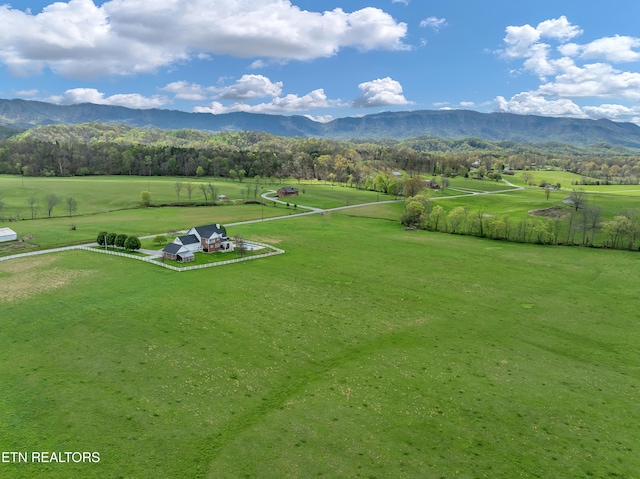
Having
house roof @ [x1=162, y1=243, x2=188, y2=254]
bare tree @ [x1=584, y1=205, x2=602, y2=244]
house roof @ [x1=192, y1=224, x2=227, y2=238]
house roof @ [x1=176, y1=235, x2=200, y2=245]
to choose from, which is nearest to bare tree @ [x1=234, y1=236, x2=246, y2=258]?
house roof @ [x1=192, y1=224, x2=227, y2=238]

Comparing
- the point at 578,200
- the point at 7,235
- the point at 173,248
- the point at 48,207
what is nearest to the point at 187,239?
the point at 173,248

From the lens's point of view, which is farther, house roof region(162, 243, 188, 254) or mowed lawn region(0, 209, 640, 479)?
A: house roof region(162, 243, 188, 254)

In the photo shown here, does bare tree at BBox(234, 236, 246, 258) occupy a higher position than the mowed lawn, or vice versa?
bare tree at BBox(234, 236, 246, 258)

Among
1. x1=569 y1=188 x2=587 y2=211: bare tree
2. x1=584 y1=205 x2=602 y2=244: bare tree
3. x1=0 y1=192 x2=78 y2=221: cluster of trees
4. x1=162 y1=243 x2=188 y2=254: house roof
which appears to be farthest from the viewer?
x1=569 y1=188 x2=587 y2=211: bare tree

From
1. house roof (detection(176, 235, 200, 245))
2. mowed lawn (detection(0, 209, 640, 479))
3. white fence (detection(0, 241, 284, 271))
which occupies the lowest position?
mowed lawn (detection(0, 209, 640, 479))

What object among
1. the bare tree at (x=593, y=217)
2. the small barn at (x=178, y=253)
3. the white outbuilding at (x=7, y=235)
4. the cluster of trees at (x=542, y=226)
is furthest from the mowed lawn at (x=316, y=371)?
the bare tree at (x=593, y=217)

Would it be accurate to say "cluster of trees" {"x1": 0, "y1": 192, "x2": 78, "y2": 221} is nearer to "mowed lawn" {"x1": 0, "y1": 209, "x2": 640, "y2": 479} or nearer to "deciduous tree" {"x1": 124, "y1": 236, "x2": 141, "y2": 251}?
"mowed lawn" {"x1": 0, "y1": 209, "x2": 640, "y2": 479}

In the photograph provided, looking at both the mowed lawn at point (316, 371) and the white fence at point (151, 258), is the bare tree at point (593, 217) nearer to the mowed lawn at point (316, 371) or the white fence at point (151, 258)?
the mowed lawn at point (316, 371)

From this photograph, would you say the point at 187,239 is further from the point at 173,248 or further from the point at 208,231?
the point at 173,248
